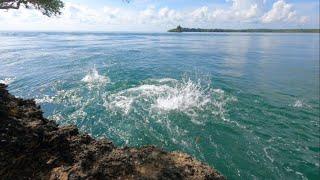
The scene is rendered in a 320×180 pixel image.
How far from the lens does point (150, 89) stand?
24.1m

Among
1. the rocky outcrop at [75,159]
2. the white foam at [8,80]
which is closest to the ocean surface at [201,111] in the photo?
the white foam at [8,80]

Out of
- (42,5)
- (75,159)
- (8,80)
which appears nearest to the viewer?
(75,159)

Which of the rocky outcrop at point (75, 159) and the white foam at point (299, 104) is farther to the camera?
the white foam at point (299, 104)

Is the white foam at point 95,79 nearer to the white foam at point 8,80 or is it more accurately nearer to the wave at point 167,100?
the wave at point 167,100

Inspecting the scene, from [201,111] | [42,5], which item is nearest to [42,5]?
[42,5]

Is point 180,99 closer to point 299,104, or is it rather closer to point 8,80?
point 299,104

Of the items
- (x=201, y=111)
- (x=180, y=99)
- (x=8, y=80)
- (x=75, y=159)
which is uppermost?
(x=75, y=159)

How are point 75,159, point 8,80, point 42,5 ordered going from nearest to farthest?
point 75,159, point 42,5, point 8,80

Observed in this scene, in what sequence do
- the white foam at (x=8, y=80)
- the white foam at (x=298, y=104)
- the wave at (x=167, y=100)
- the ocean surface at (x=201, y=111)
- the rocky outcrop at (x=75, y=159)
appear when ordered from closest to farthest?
the rocky outcrop at (x=75, y=159)
the ocean surface at (x=201, y=111)
the wave at (x=167, y=100)
the white foam at (x=298, y=104)
the white foam at (x=8, y=80)

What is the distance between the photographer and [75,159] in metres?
7.43

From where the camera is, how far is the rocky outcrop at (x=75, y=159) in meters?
6.87

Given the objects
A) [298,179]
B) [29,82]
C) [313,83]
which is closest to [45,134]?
[298,179]

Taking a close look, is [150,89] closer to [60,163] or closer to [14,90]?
[14,90]

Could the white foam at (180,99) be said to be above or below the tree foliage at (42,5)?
below
